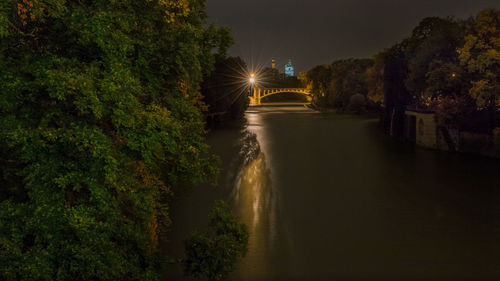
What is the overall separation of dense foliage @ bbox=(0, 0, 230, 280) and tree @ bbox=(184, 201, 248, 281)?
3.42 feet

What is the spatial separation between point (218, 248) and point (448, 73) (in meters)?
32.7

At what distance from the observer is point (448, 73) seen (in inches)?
1467

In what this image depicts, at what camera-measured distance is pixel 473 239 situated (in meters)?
18.7

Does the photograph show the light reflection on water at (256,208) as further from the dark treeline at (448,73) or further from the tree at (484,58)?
the tree at (484,58)

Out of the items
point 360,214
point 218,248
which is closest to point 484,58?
point 360,214

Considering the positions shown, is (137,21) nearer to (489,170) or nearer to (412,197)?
(412,197)

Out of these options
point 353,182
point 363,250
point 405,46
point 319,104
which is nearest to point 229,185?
point 353,182

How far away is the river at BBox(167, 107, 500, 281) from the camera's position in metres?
16.0

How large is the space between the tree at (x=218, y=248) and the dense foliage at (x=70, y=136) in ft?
3.42

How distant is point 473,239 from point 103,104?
1601 cm

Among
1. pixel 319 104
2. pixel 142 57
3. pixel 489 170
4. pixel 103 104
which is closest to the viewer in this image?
pixel 103 104

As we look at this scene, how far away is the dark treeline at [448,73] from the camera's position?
112 ft

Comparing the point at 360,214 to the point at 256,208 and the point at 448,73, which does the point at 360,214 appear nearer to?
the point at 256,208

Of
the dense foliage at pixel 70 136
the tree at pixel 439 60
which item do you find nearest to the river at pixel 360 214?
the tree at pixel 439 60
